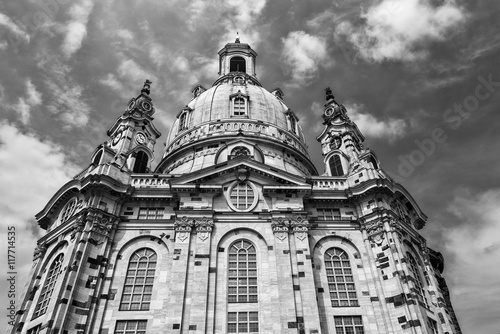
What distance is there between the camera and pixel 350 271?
31266 millimetres

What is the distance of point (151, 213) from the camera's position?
33938 mm

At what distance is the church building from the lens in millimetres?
27484

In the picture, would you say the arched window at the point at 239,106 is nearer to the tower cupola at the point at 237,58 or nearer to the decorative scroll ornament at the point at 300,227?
the tower cupola at the point at 237,58

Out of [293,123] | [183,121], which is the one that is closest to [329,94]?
[293,123]

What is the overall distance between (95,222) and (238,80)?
114ft

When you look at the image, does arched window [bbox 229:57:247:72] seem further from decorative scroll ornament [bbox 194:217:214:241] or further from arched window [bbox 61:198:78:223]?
decorative scroll ornament [bbox 194:217:214:241]

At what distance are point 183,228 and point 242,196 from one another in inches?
235

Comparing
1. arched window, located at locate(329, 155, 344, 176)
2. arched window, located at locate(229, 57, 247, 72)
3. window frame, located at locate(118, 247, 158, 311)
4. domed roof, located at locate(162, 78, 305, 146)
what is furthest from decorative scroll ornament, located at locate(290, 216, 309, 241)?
arched window, located at locate(229, 57, 247, 72)

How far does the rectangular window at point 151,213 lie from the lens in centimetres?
3369

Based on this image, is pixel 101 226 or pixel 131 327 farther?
pixel 101 226

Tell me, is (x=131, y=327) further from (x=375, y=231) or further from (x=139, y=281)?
(x=375, y=231)

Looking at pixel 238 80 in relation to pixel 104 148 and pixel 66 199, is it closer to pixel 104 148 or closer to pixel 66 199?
pixel 104 148

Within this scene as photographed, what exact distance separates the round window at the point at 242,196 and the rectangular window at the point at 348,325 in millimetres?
11151

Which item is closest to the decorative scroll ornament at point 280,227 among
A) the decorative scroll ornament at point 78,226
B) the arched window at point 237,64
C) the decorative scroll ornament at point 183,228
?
the decorative scroll ornament at point 183,228
